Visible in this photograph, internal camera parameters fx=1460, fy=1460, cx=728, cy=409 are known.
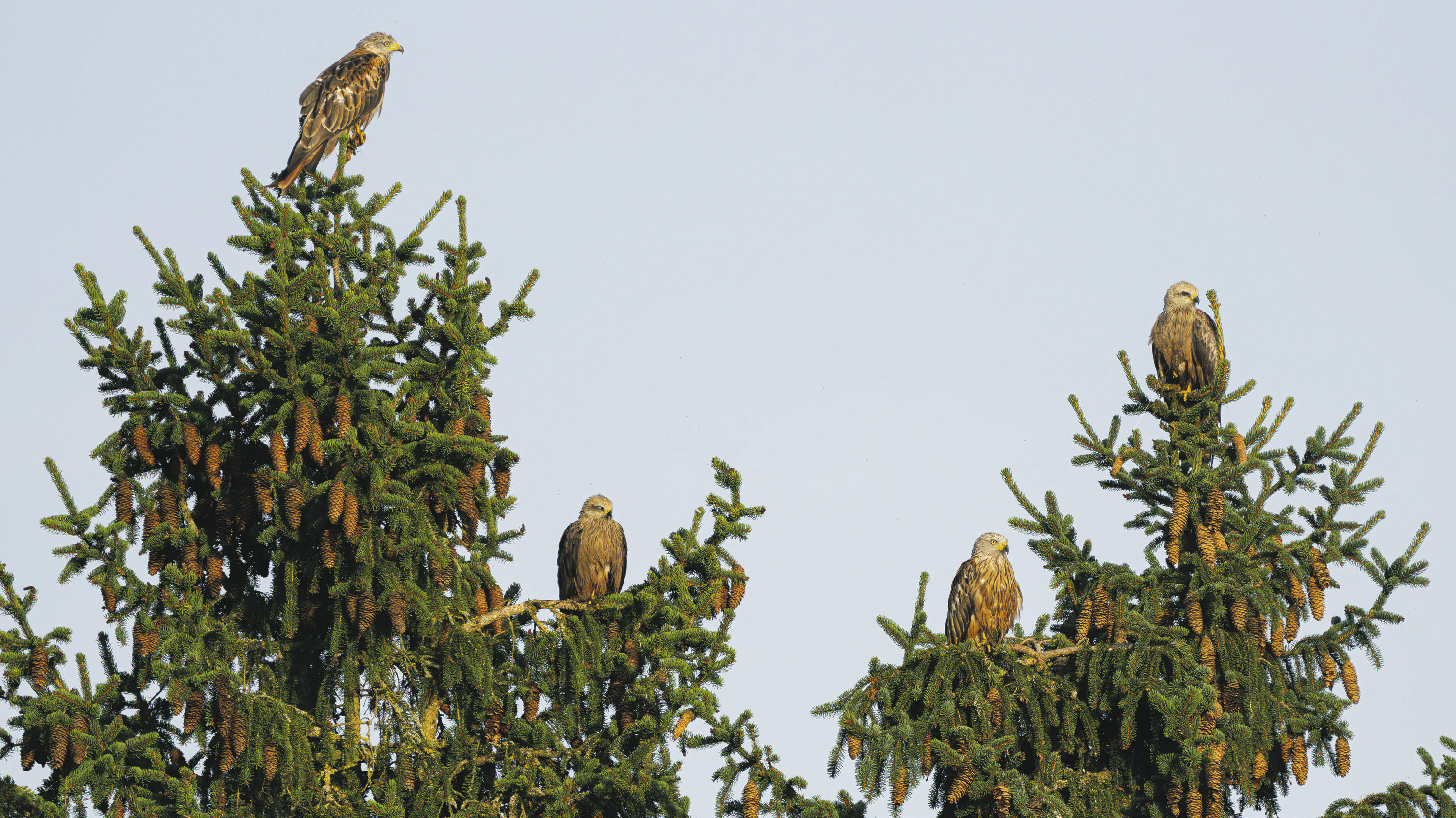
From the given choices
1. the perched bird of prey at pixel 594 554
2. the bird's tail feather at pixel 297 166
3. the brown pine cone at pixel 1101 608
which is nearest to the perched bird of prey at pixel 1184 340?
the brown pine cone at pixel 1101 608

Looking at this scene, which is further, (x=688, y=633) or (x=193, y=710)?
(x=688, y=633)

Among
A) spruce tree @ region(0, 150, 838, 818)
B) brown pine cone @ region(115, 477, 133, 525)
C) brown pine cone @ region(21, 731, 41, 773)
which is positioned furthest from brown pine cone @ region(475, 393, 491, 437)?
brown pine cone @ region(21, 731, 41, 773)

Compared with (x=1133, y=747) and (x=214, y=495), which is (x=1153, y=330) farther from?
(x=214, y=495)

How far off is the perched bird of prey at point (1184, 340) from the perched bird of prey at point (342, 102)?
715 centimetres

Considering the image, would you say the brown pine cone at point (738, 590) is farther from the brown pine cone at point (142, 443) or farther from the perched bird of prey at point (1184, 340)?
the perched bird of prey at point (1184, 340)

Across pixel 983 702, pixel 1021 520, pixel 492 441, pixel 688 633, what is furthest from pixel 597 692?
pixel 1021 520

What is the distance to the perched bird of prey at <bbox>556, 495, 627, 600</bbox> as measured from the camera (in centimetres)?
1234

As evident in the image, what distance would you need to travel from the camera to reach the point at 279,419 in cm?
762

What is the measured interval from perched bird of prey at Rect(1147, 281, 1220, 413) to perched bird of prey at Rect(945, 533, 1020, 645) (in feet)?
7.45

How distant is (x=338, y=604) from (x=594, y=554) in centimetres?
483

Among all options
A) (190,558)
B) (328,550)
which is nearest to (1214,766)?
(328,550)

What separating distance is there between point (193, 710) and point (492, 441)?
220 centimetres

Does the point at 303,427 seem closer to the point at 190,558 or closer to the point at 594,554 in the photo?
the point at 190,558

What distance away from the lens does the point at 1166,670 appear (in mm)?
8266
